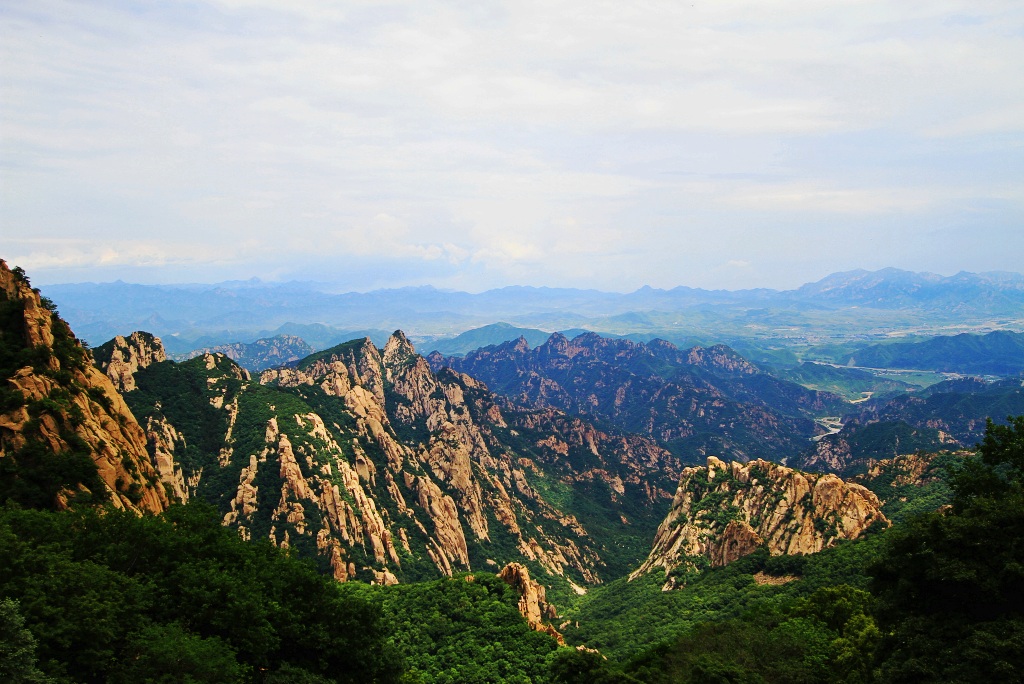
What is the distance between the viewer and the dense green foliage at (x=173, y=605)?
33469mm

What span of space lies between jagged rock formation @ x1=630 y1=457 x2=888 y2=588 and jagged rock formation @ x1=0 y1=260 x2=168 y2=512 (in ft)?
297

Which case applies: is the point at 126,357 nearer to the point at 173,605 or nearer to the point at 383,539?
the point at 383,539

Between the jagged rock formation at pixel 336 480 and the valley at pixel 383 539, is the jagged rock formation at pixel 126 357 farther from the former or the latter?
the jagged rock formation at pixel 336 480

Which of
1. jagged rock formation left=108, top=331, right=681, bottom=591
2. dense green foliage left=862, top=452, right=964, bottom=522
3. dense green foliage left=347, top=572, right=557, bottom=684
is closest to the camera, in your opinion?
dense green foliage left=347, top=572, right=557, bottom=684

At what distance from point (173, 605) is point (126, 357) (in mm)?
102218

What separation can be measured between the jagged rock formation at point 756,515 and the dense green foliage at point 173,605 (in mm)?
79065

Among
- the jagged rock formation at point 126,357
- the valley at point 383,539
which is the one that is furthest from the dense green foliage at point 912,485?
the jagged rock formation at point 126,357

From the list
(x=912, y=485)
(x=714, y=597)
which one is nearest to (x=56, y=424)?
(x=714, y=597)

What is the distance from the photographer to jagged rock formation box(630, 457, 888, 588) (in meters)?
104

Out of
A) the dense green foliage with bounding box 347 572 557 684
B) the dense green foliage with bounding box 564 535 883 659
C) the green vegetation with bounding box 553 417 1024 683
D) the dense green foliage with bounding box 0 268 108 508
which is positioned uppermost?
the dense green foliage with bounding box 0 268 108 508

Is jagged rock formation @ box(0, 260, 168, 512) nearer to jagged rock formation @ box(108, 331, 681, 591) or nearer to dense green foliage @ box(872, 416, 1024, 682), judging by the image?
jagged rock formation @ box(108, 331, 681, 591)

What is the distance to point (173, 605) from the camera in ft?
135

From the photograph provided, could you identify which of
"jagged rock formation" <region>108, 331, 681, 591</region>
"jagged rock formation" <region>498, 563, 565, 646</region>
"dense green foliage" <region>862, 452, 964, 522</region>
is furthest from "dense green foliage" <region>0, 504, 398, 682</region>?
"dense green foliage" <region>862, 452, 964, 522</region>

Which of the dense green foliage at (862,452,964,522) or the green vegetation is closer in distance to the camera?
the green vegetation
